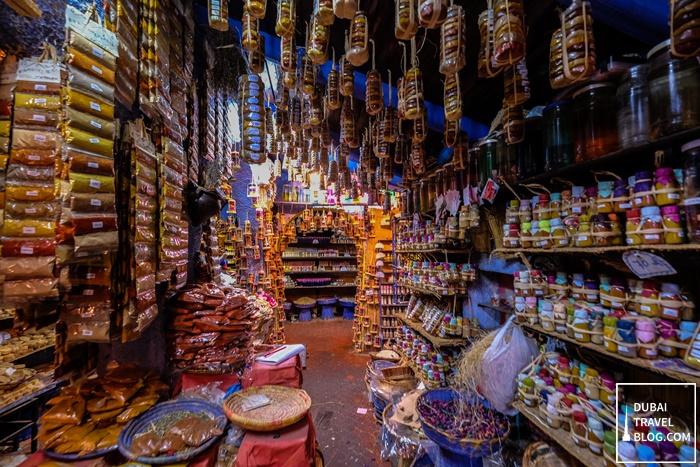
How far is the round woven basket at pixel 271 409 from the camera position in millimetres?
1482

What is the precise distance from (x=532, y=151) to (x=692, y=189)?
0.92m

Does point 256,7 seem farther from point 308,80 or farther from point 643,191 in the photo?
point 643,191

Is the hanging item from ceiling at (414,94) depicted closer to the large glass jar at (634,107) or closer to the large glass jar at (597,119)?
the large glass jar at (597,119)

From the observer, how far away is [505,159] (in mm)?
2109

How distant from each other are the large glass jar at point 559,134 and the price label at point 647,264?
1.84 ft

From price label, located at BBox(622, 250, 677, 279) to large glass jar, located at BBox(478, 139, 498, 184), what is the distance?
104cm

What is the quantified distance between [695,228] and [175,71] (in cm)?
275

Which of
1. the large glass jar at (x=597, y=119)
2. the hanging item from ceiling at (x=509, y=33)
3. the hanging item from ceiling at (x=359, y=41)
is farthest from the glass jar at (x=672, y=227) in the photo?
the hanging item from ceiling at (x=359, y=41)

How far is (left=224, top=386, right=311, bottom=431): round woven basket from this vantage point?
148 centimetres

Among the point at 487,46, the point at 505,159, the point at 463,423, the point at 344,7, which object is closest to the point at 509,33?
the point at 487,46

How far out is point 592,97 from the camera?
1.46m

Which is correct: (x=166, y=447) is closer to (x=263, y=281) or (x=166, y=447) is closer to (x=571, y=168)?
(x=571, y=168)

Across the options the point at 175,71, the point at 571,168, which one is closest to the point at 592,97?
the point at 571,168

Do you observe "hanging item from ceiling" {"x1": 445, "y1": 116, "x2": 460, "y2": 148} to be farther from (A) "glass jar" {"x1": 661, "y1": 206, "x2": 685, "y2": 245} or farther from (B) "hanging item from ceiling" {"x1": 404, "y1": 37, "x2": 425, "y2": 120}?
(A) "glass jar" {"x1": 661, "y1": 206, "x2": 685, "y2": 245}
